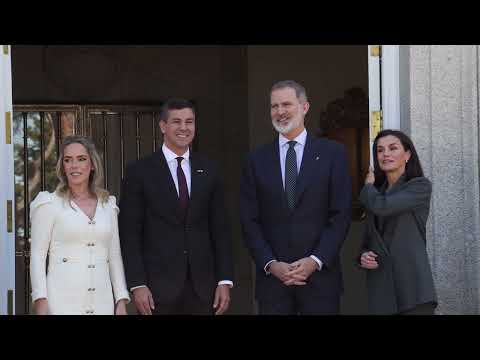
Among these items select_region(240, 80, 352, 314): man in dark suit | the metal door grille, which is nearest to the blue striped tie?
select_region(240, 80, 352, 314): man in dark suit

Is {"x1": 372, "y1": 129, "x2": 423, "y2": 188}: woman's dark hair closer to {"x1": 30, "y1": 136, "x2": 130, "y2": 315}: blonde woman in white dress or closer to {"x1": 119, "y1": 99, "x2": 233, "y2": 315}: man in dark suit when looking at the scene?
{"x1": 119, "y1": 99, "x2": 233, "y2": 315}: man in dark suit

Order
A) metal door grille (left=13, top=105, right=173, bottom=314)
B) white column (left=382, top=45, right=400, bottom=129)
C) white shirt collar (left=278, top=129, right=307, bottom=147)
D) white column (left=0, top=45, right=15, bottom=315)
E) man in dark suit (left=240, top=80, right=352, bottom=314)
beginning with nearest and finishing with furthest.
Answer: man in dark suit (left=240, top=80, right=352, bottom=314), white shirt collar (left=278, top=129, right=307, bottom=147), white column (left=0, top=45, right=15, bottom=315), white column (left=382, top=45, right=400, bottom=129), metal door grille (left=13, top=105, right=173, bottom=314)

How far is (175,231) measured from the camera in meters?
5.22

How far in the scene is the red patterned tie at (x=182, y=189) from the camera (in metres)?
5.25

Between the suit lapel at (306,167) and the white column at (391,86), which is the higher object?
the white column at (391,86)

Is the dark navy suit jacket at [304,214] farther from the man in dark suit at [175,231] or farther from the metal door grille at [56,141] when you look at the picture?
the metal door grille at [56,141]

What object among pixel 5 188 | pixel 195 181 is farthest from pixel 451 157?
pixel 5 188

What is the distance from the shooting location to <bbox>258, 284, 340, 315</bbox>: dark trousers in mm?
5086

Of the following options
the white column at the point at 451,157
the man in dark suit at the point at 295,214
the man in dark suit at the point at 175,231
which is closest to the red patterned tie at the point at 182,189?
the man in dark suit at the point at 175,231

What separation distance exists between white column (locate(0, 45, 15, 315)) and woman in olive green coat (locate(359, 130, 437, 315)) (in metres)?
2.17

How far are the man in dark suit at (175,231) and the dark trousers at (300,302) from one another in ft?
1.02

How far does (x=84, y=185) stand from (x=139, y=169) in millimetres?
362

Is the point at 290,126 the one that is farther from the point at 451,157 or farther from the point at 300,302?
the point at 451,157

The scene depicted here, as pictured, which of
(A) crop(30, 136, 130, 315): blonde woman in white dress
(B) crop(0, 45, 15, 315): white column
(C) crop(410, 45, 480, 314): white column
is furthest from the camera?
(C) crop(410, 45, 480, 314): white column
